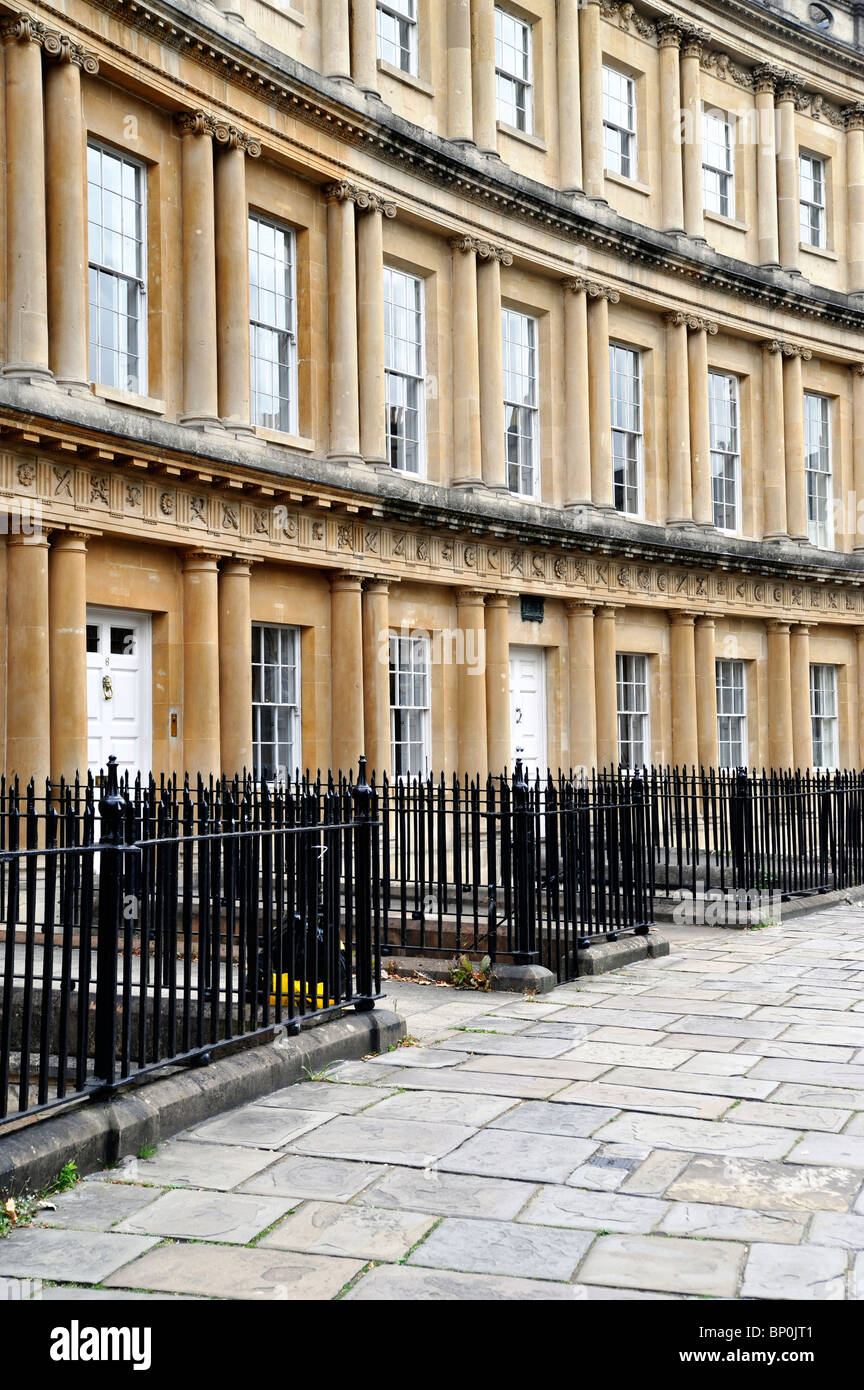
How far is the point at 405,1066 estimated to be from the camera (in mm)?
7379

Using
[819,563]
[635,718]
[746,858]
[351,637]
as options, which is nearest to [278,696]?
[351,637]

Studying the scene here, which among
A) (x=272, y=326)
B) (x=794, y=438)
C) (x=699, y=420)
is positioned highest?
(x=794, y=438)

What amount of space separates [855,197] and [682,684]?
1191cm

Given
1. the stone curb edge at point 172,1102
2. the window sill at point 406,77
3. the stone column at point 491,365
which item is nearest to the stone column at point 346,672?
the stone column at point 491,365

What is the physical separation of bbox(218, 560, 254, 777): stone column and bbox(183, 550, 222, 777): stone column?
42 cm

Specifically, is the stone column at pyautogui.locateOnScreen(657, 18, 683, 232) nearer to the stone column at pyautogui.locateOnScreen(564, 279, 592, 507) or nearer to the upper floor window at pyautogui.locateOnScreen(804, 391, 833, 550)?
the stone column at pyautogui.locateOnScreen(564, 279, 592, 507)

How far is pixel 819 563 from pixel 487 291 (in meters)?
9.94

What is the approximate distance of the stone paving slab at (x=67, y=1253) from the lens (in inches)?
173

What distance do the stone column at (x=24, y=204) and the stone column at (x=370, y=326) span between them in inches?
227

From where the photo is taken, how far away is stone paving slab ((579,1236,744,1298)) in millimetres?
4289

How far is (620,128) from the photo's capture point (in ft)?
78.9

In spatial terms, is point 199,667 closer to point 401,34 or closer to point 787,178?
point 401,34

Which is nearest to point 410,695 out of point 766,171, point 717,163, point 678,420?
point 678,420

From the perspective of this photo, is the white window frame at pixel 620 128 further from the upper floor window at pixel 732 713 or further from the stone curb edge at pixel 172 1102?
the stone curb edge at pixel 172 1102
